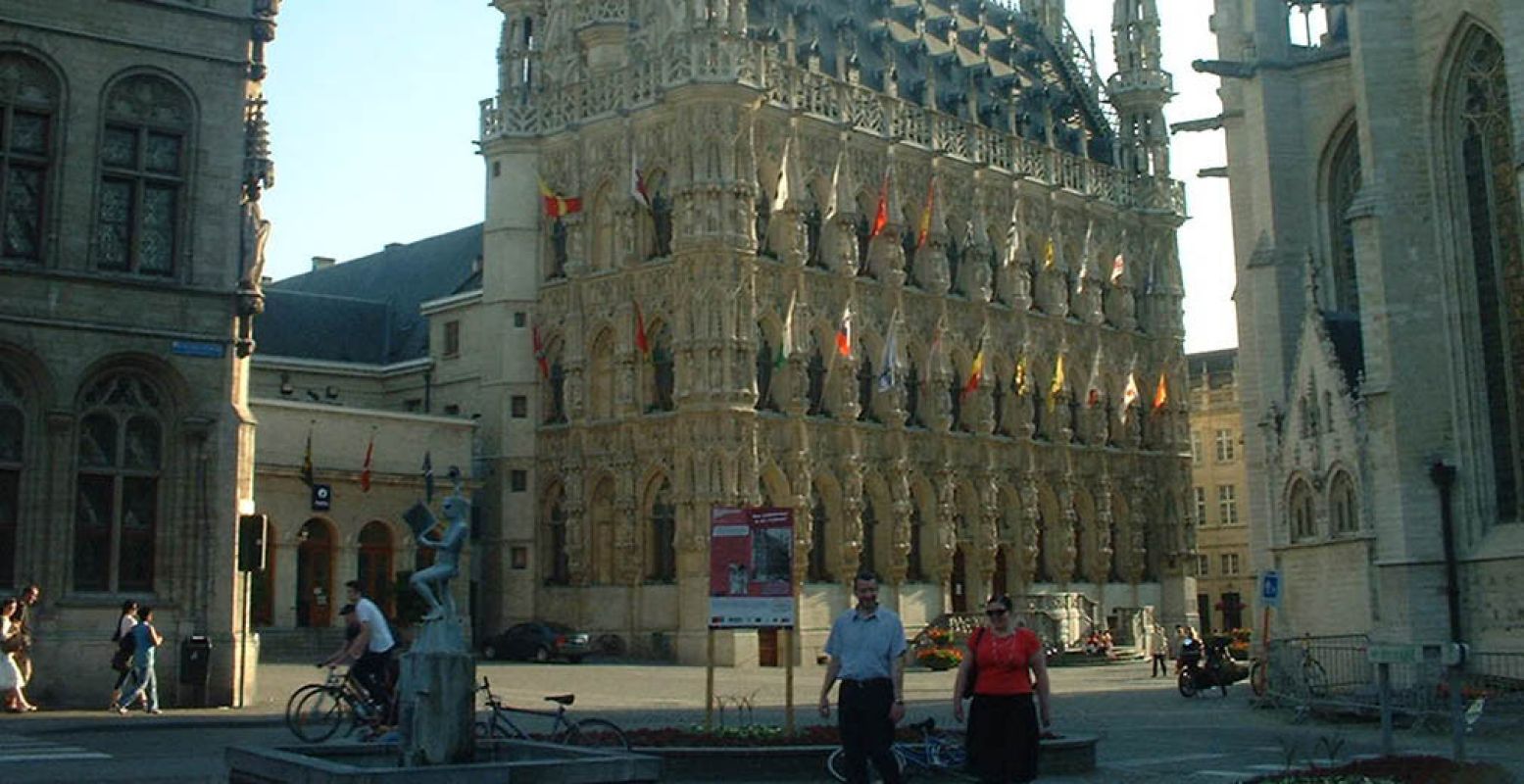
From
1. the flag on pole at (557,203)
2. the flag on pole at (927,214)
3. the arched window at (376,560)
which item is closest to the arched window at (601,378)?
the flag on pole at (557,203)

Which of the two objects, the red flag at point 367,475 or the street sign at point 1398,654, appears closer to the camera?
the street sign at point 1398,654

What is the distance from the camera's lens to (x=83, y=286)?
24484 millimetres

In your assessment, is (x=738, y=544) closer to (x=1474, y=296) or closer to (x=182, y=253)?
(x=182, y=253)

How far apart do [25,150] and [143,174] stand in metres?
1.66

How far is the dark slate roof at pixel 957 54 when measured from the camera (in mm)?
51594

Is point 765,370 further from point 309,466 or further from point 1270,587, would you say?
point 1270,587

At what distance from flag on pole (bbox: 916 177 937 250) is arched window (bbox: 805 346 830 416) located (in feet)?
19.0

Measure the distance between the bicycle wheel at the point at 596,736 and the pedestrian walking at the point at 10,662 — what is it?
378 inches

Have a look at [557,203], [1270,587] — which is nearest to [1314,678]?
[1270,587]

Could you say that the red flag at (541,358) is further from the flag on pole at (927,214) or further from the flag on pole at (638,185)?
the flag on pole at (927,214)

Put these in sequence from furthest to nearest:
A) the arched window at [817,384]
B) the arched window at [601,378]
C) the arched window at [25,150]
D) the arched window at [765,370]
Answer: the arched window at [817,384] → the arched window at [601,378] → the arched window at [765,370] → the arched window at [25,150]

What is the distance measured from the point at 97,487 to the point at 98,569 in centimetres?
119

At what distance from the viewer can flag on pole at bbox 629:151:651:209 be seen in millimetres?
45938

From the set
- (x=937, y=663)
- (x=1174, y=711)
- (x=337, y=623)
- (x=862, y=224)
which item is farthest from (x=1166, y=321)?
(x=1174, y=711)
